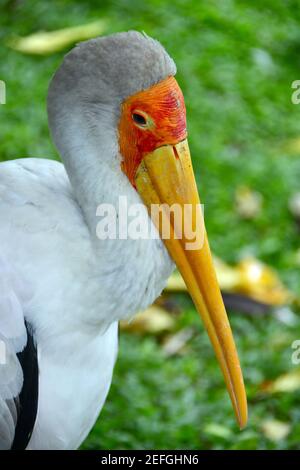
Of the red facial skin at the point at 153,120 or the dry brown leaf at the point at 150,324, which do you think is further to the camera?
the dry brown leaf at the point at 150,324

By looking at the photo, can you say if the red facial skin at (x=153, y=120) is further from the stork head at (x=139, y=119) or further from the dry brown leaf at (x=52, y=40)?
the dry brown leaf at (x=52, y=40)

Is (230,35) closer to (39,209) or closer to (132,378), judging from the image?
(132,378)

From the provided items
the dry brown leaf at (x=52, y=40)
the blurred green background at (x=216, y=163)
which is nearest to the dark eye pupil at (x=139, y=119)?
the blurred green background at (x=216, y=163)

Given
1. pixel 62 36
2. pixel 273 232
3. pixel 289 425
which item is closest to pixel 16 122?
pixel 62 36

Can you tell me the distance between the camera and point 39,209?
3150 millimetres

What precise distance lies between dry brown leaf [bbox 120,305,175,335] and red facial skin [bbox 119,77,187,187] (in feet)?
5.19

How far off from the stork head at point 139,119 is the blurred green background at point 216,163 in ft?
3.75

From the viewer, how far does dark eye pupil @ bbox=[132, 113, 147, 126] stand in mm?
3033

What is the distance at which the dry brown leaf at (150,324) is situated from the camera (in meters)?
4.57

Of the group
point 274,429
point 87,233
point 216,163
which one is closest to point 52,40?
point 216,163

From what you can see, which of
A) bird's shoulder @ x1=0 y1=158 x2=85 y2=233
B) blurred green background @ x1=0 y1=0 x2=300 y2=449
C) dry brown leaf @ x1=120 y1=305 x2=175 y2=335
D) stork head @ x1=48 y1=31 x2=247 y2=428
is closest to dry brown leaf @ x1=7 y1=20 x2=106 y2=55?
blurred green background @ x1=0 y1=0 x2=300 y2=449

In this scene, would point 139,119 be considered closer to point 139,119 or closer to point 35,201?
point 139,119

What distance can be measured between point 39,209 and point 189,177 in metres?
0.48

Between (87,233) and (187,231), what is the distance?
1.04 feet
